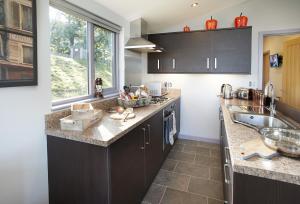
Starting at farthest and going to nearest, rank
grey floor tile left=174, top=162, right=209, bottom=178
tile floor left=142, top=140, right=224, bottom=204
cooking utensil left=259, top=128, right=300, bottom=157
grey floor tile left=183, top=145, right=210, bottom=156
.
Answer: grey floor tile left=183, top=145, right=210, bottom=156, grey floor tile left=174, top=162, right=209, bottom=178, tile floor left=142, top=140, right=224, bottom=204, cooking utensil left=259, top=128, right=300, bottom=157

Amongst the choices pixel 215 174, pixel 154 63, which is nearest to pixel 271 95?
pixel 215 174

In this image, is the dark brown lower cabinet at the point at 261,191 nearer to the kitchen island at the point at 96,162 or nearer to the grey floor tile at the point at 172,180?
the kitchen island at the point at 96,162

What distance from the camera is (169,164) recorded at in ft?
9.39

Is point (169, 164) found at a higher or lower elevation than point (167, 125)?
lower

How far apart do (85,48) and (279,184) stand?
84.7 inches

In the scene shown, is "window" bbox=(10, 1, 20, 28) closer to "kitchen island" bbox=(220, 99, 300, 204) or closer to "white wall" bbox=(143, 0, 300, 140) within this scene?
"kitchen island" bbox=(220, 99, 300, 204)

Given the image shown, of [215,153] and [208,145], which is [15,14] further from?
[208,145]

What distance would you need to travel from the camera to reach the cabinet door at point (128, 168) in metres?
1.43

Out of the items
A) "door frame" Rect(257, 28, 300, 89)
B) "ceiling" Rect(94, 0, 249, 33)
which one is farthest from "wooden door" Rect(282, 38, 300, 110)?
"ceiling" Rect(94, 0, 249, 33)

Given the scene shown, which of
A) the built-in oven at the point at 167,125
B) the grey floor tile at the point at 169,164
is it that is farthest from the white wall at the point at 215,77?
the grey floor tile at the point at 169,164

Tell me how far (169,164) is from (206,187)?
687 millimetres

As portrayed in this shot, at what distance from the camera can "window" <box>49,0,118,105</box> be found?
6.00ft

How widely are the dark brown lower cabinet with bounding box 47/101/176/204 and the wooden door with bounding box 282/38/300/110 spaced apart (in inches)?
131

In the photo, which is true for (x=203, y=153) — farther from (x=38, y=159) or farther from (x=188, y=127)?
(x=38, y=159)
